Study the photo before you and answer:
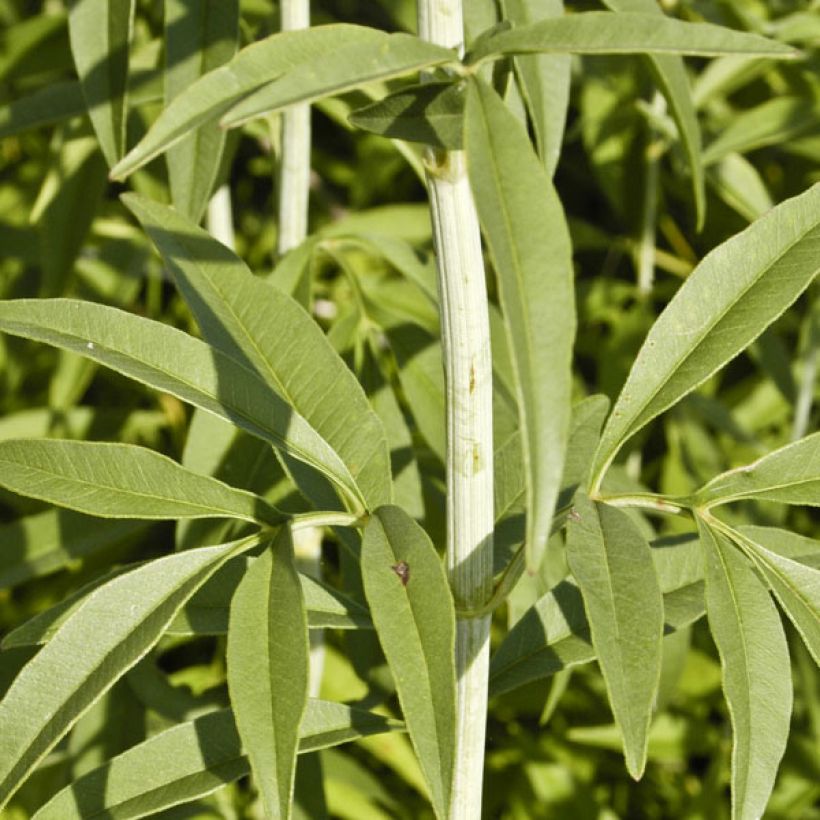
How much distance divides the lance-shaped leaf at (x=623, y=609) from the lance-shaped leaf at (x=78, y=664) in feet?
0.52

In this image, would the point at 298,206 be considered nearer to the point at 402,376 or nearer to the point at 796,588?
the point at 402,376

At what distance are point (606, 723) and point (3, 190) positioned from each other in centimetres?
87

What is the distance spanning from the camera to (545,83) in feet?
1.95

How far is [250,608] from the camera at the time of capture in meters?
0.52

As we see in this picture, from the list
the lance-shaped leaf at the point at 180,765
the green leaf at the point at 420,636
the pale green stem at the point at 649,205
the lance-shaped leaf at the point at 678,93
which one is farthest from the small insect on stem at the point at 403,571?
the pale green stem at the point at 649,205

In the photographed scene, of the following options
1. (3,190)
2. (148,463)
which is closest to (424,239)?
(3,190)

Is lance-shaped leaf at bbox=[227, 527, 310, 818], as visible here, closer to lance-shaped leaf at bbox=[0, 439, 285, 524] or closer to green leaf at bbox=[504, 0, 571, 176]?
lance-shaped leaf at bbox=[0, 439, 285, 524]

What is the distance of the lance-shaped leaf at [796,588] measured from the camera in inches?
20.6

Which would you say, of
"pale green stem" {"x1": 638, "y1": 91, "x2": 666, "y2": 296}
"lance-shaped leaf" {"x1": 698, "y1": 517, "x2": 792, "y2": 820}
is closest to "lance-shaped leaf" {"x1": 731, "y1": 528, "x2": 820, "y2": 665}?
"lance-shaped leaf" {"x1": 698, "y1": 517, "x2": 792, "y2": 820}

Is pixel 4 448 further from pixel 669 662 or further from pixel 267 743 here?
pixel 669 662

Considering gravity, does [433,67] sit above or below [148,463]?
above

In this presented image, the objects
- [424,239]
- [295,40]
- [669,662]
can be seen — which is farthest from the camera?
[424,239]

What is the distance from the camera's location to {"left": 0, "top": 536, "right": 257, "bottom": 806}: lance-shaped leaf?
485mm

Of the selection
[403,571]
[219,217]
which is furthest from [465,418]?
[219,217]
